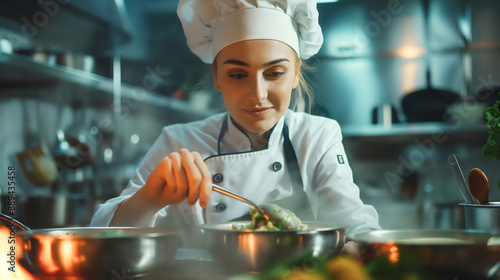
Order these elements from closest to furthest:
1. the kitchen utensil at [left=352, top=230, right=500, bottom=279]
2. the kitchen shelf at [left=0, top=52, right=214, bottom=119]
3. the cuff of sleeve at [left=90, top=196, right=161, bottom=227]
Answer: the kitchen utensil at [left=352, top=230, right=500, bottom=279] → the cuff of sleeve at [left=90, top=196, right=161, bottom=227] → the kitchen shelf at [left=0, top=52, right=214, bottom=119]

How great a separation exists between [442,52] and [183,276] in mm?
2601

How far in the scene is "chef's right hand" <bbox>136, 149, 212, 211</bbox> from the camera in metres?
0.79

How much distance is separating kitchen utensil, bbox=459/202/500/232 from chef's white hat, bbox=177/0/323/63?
594 mm

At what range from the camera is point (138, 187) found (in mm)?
1191

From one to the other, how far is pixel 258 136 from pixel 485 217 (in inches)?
25.2

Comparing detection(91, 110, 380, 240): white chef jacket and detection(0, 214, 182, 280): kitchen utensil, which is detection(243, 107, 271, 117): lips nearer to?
detection(91, 110, 380, 240): white chef jacket

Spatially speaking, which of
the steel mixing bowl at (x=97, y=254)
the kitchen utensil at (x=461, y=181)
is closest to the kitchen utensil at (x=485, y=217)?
the kitchen utensil at (x=461, y=181)

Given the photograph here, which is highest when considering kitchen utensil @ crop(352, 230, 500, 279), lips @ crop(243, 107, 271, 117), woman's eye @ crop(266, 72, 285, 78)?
woman's eye @ crop(266, 72, 285, 78)

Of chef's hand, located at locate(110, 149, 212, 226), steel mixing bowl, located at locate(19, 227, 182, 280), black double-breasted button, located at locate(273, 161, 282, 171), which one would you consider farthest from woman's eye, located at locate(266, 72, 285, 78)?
steel mixing bowl, located at locate(19, 227, 182, 280)

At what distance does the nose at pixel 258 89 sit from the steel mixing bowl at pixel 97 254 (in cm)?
54

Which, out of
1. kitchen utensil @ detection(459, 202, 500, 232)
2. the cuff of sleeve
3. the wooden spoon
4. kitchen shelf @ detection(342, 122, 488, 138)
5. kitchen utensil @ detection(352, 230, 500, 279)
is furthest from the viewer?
kitchen shelf @ detection(342, 122, 488, 138)

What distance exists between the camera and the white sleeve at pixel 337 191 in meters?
1.08

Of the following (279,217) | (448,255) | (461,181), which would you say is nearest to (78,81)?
(279,217)

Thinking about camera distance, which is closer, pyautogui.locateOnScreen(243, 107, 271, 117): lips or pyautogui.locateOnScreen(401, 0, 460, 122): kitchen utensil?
pyautogui.locateOnScreen(243, 107, 271, 117): lips
